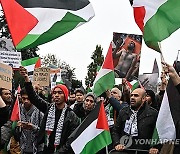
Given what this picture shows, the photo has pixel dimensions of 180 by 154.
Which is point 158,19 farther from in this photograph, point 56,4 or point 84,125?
point 84,125

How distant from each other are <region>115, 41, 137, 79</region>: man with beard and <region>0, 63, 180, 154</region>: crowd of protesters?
490mm

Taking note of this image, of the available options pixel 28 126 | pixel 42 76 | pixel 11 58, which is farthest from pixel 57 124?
pixel 42 76

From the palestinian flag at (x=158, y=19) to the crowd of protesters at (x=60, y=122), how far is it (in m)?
0.44

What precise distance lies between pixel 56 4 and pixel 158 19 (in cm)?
156

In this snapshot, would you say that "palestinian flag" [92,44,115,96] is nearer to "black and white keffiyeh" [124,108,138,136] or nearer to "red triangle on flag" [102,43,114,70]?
"red triangle on flag" [102,43,114,70]

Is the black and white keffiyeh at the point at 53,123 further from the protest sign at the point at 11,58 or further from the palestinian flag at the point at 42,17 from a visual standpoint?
the protest sign at the point at 11,58

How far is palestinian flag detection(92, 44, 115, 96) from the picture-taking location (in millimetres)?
8594

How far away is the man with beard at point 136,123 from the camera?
22.0 feet

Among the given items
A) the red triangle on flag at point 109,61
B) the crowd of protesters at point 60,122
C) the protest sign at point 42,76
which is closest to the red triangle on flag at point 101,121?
Answer: the crowd of protesters at point 60,122

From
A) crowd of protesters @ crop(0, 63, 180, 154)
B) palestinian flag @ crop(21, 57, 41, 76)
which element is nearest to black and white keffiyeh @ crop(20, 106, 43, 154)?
crowd of protesters @ crop(0, 63, 180, 154)

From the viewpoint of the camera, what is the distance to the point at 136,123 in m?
6.77

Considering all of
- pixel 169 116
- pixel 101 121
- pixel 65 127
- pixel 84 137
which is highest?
pixel 169 116

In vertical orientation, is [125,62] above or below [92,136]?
above

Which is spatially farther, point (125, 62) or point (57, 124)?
point (125, 62)
